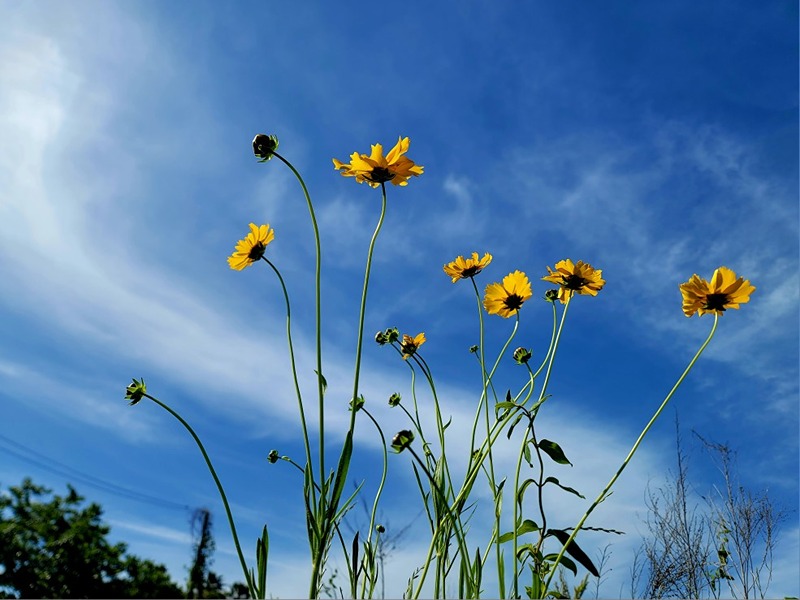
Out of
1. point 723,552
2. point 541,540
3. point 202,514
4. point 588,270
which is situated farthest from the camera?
point 202,514

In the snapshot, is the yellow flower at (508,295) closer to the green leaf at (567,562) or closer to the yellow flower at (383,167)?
the yellow flower at (383,167)

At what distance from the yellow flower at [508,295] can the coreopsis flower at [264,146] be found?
0.70 meters

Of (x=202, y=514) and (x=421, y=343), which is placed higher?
(x=202, y=514)

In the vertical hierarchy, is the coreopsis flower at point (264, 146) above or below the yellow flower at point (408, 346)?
above

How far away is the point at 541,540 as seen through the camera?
1143 millimetres

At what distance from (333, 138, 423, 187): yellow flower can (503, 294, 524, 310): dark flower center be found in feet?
1.71

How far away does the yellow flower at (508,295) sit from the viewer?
64.7 inches

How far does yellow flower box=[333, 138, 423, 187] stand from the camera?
4.07ft

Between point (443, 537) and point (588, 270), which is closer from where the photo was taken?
point (443, 537)

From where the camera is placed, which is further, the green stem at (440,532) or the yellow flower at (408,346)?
the yellow flower at (408,346)

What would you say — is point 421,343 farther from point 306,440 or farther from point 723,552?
point 723,552

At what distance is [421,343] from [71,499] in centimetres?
1193

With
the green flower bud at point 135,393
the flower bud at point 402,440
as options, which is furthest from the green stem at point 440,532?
the green flower bud at point 135,393

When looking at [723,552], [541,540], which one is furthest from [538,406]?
[723,552]
